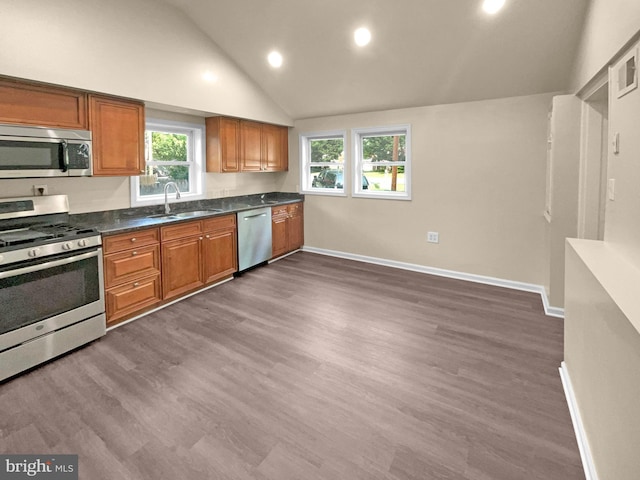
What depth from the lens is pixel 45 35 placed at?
2.84 meters

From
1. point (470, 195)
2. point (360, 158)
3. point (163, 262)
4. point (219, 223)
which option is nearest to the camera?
point (163, 262)

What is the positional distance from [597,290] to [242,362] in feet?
7.35

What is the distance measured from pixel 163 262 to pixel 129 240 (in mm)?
451

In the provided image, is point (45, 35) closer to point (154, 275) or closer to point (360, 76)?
point (154, 275)

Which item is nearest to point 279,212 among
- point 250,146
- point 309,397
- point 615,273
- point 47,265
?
point 250,146

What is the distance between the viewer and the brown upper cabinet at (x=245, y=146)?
187 inches

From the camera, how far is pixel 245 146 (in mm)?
5148

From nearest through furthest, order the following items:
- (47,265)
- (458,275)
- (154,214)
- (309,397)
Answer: (309,397) < (47,265) < (154,214) < (458,275)

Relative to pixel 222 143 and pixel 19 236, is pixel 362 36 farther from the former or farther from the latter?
pixel 19 236

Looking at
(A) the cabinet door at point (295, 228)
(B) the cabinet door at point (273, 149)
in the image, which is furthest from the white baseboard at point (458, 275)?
(B) the cabinet door at point (273, 149)

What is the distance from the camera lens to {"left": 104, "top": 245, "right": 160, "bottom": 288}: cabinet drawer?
3.21 meters

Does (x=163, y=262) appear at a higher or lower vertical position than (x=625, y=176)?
lower

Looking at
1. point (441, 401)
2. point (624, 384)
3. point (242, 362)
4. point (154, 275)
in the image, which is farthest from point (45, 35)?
point (624, 384)

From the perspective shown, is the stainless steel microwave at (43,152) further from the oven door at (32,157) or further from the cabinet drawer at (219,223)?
the cabinet drawer at (219,223)
